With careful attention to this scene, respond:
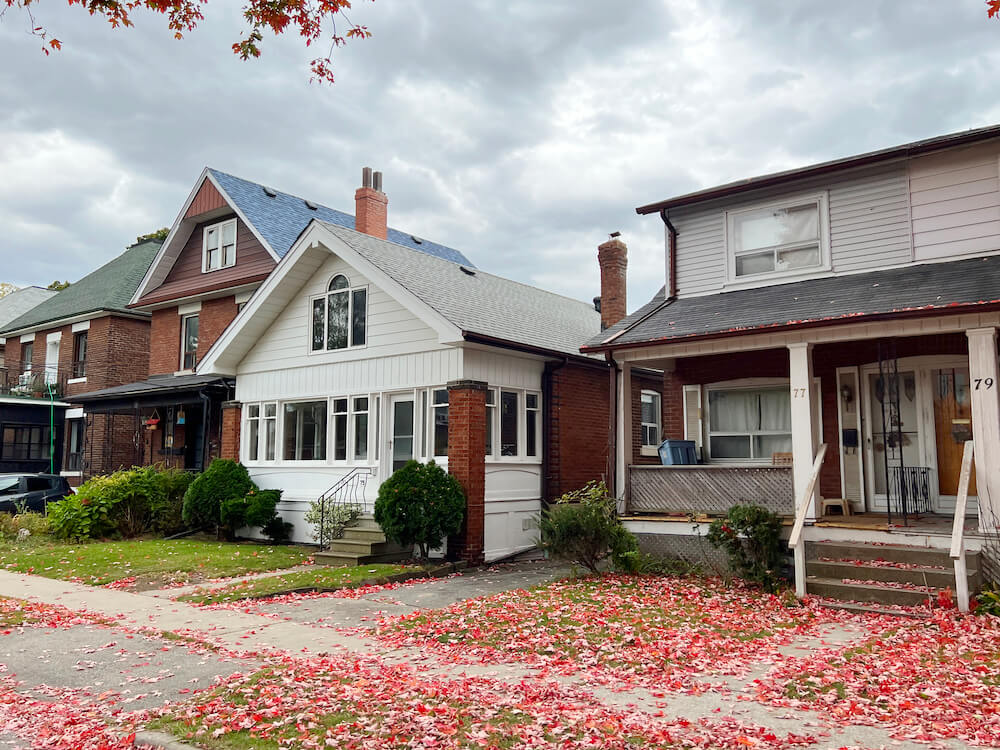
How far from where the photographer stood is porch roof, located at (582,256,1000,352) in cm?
1032

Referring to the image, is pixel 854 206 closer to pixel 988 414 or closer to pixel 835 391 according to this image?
pixel 835 391

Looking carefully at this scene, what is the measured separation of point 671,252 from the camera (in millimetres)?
14523

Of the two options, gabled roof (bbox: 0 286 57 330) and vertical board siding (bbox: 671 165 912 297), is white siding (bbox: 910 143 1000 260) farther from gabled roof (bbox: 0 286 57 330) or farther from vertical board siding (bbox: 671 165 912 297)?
gabled roof (bbox: 0 286 57 330)

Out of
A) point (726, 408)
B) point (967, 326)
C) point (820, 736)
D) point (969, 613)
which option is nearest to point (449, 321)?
point (726, 408)

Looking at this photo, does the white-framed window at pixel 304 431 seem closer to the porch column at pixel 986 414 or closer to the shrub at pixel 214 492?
the shrub at pixel 214 492

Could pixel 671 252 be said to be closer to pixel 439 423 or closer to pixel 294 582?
pixel 439 423

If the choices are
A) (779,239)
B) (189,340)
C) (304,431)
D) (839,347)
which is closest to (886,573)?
(839,347)

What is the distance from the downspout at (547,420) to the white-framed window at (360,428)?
3621 millimetres

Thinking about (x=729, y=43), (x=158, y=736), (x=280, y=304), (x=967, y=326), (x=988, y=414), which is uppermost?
(x=729, y=43)

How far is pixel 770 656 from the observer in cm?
734

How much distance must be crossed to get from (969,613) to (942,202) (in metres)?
6.43

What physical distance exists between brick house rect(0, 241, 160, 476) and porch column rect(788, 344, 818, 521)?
69.6ft

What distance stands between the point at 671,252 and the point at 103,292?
22.3 metres

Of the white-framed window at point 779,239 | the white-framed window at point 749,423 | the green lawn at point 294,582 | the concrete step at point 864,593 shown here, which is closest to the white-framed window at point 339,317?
the green lawn at point 294,582
